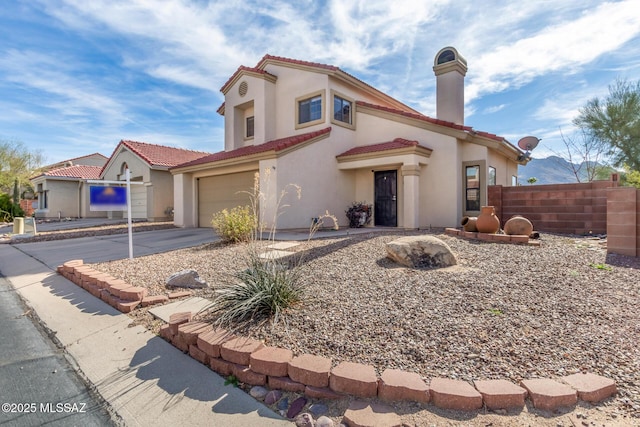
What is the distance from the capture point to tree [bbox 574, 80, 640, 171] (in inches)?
565

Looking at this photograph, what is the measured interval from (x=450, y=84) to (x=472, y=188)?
15.2ft

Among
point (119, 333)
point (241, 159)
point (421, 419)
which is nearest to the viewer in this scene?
point (421, 419)

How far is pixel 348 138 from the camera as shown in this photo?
13.2 m

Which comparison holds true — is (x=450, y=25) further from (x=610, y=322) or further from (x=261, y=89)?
(x=610, y=322)

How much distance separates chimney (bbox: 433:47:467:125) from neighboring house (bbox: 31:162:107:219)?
77.7 feet

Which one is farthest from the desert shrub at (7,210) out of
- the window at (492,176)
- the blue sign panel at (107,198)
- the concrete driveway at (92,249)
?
the window at (492,176)

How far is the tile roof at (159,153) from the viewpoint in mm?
17984

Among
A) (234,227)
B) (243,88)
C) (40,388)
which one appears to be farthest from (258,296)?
(243,88)

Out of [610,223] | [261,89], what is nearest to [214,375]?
[610,223]

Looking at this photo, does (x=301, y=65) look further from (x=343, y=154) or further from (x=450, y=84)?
(x=450, y=84)

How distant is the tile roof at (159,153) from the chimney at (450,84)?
14.9 metres

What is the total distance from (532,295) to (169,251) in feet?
24.5

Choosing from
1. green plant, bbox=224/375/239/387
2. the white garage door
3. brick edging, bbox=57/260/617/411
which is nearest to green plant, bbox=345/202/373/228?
brick edging, bbox=57/260/617/411

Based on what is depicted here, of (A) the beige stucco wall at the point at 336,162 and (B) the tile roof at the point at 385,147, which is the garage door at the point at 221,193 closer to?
(A) the beige stucco wall at the point at 336,162
